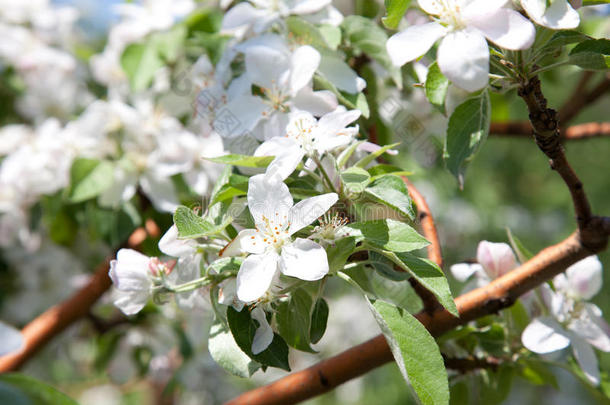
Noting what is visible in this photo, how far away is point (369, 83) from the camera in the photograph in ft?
3.51

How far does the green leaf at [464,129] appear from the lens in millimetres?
713

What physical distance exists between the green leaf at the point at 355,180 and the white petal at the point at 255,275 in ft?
0.32

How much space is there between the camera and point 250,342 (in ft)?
2.03

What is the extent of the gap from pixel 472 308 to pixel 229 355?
1.02ft

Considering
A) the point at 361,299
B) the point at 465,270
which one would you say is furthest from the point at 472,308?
the point at 361,299

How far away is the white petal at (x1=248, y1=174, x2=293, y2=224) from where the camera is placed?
60 cm

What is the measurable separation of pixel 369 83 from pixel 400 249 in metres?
0.54

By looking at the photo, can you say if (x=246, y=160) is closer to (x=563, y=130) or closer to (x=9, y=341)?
(x=9, y=341)

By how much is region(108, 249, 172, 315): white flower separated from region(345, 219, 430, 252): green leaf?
0.72ft

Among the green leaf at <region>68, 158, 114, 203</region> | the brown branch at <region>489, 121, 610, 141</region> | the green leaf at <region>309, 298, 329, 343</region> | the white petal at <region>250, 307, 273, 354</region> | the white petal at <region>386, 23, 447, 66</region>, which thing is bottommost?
the brown branch at <region>489, 121, 610, 141</region>

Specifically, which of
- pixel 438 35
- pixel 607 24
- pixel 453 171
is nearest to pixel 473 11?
pixel 438 35

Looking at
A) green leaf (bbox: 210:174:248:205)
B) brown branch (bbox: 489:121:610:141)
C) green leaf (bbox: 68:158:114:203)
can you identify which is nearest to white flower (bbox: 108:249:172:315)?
green leaf (bbox: 210:174:248:205)

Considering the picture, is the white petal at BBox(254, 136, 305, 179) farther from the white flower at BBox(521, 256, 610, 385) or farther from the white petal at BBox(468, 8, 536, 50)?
the white flower at BBox(521, 256, 610, 385)

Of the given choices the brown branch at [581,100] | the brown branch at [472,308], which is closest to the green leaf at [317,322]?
the brown branch at [472,308]
